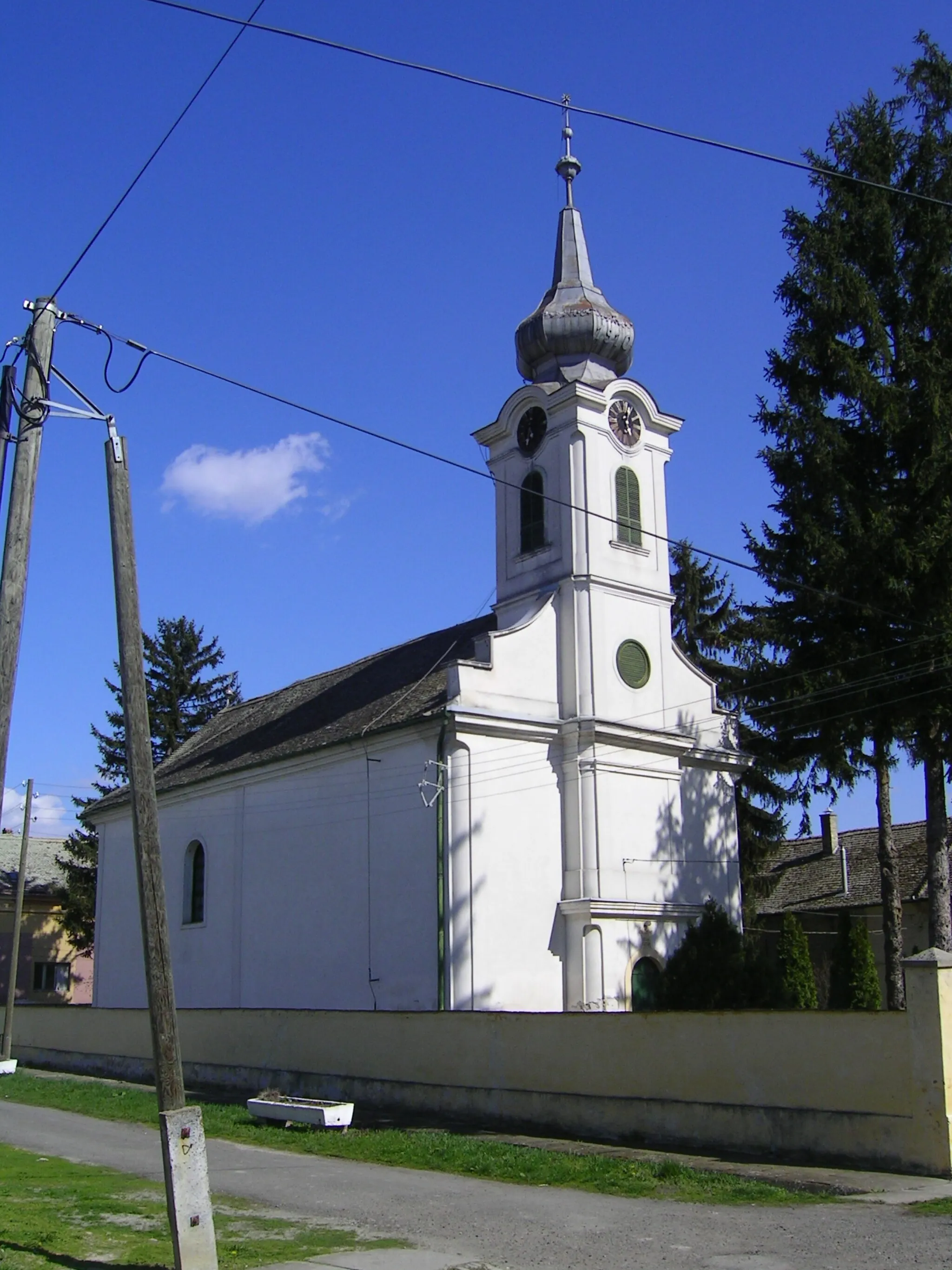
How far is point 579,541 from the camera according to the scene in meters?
26.0

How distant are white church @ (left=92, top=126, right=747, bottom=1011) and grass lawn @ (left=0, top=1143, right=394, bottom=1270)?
9962 mm

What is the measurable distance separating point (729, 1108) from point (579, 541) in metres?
13.5

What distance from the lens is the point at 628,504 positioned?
27047mm

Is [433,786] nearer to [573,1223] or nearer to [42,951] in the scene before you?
[573,1223]

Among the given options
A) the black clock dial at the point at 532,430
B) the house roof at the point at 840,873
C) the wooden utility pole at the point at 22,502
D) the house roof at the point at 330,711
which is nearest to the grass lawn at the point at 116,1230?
the wooden utility pole at the point at 22,502

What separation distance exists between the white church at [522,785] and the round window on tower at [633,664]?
0.19 ft

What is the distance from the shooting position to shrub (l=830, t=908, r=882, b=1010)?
1233 inches

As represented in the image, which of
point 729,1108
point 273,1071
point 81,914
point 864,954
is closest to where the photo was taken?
point 729,1108

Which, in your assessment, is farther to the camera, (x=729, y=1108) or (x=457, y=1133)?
(x=457, y=1133)

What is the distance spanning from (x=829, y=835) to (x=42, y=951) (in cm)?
2825

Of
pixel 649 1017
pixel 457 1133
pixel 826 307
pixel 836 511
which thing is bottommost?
pixel 457 1133

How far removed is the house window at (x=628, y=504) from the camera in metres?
26.8

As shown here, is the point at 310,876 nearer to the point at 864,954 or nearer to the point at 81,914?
the point at 864,954

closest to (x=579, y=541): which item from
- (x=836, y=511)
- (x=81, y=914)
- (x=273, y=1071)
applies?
(x=836, y=511)
